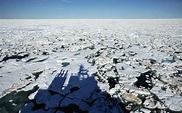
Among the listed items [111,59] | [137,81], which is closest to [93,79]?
[137,81]

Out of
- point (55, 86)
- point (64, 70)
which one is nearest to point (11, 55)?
point (64, 70)

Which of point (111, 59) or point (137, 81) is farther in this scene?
point (111, 59)

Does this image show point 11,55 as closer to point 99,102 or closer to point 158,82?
point 99,102

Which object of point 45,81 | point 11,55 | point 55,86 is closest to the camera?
point 55,86

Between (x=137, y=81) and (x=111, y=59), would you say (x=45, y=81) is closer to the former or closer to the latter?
(x=137, y=81)

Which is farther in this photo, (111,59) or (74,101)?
(111,59)

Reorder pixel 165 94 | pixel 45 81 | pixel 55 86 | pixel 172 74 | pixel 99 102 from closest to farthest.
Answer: pixel 99 102 < pixel 165 94 < pixel 55 86 < pixel 45 81 < pixel 172 74
